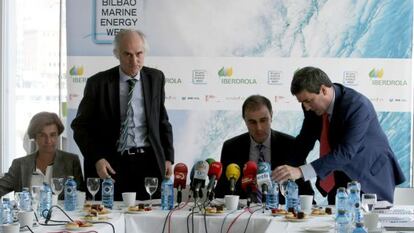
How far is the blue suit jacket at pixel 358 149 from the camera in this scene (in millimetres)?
4211

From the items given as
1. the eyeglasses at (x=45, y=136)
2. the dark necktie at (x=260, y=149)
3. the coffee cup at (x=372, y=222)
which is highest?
the eyeglasses at (x=45, y=136)

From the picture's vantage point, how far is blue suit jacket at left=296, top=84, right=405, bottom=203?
421 centimetres

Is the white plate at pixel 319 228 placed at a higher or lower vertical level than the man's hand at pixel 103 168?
lower

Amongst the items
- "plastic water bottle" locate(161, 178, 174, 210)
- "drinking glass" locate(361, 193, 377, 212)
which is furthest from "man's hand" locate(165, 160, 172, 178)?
"drinking glass" locate(361, 193, 377, 212)

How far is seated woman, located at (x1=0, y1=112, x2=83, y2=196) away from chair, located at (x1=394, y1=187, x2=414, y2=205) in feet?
7.13

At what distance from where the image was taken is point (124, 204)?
411 centimetres

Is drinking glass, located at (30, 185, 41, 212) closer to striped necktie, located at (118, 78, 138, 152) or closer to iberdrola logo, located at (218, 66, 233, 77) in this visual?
striped necktie, located at (118, 78, 138, 152)

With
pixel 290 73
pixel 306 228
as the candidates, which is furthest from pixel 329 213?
pixel 290 73

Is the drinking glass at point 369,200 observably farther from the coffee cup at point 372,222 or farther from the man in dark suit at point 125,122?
the man in dark suit at point 125,122

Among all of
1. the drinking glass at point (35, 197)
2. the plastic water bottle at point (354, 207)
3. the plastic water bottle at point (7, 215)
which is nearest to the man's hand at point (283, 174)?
the plastic water bottle at point (354, 207)

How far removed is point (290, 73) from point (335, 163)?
1658mm

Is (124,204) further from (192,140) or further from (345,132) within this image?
(192,140)

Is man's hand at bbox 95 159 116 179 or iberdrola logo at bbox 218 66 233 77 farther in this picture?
iberdrola logo at bbox 218 66 233 77

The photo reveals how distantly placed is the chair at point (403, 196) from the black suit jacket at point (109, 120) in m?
1.59
